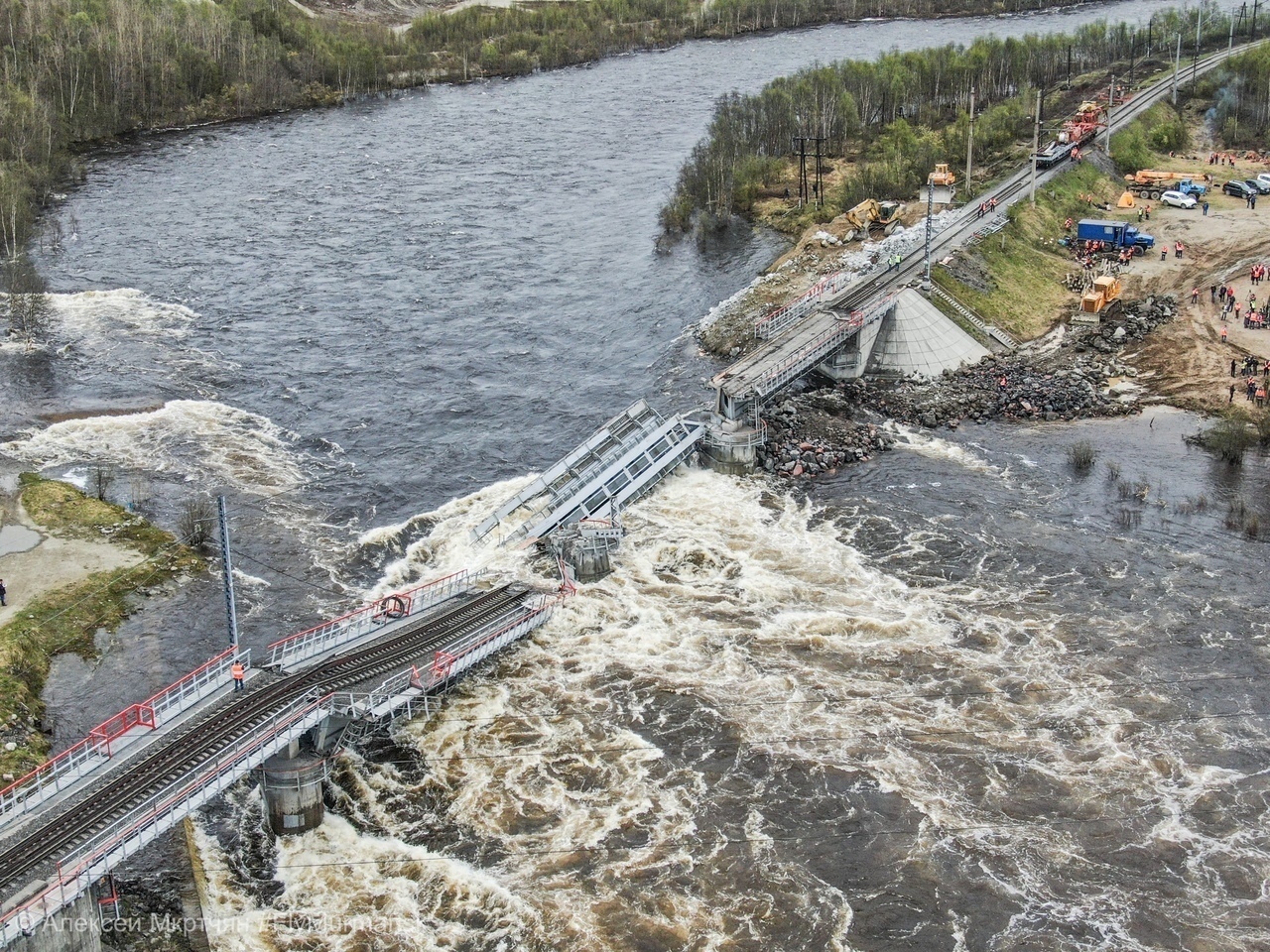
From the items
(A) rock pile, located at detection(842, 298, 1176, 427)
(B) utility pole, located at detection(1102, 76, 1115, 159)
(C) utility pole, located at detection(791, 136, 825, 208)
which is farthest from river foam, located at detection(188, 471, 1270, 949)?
(B) utility pole, located at detection(1102, 76, 1115, 159)

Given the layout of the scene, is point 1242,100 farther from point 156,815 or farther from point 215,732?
point 156,815

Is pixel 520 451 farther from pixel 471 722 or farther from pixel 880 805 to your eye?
pixel 880 805

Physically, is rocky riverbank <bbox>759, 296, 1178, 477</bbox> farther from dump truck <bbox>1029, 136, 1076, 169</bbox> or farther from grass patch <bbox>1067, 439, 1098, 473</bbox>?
dump truck <bbox>1029, 136, 1076, 169</bbox>

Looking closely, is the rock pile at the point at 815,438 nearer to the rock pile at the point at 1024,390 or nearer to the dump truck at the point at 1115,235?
the rock pile at the point at 1024,390

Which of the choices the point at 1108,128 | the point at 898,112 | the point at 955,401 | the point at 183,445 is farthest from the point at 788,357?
the point at 898,112

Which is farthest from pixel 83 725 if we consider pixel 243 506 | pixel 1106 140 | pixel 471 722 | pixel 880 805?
pixel 1106 140

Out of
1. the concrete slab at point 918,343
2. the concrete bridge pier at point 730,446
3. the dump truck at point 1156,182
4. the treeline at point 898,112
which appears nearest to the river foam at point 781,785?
the concrete bridge pier at point 730,446

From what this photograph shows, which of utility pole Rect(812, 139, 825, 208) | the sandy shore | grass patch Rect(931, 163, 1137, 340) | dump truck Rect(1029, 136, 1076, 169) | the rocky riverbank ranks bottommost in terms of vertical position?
the sandy shore
